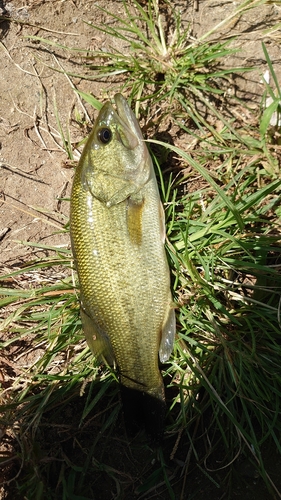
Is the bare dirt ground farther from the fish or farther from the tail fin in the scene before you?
the tail fin

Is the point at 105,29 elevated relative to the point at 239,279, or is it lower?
elevated

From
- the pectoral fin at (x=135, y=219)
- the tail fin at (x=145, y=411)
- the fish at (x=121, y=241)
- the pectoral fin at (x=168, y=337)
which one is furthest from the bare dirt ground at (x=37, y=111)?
the tail fin at (x=145, y=411)

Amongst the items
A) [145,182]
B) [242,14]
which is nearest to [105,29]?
[242,14]

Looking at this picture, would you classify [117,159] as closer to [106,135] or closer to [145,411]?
[106,135]

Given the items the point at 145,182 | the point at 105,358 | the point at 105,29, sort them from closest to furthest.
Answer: the point at 145,182 → the point at 105,358 → the point at 105,29

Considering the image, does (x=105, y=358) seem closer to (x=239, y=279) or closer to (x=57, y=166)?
(x=239, y=279)

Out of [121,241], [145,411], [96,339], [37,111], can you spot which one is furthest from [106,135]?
[145,411]

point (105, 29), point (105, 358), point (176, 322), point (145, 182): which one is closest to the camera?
point (145, 182)
